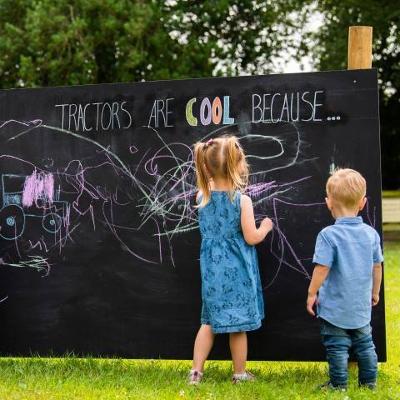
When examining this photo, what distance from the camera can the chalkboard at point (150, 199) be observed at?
525 centimetres

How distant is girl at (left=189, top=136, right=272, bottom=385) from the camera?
4.95 m

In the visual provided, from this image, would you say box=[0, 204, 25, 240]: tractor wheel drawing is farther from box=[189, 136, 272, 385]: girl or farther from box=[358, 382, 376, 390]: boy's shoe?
box=[358, 382, 376, 390]: boy's shoe

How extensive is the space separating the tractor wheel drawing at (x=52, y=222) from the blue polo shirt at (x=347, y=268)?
2039 mm

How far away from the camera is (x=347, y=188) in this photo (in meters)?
4.64

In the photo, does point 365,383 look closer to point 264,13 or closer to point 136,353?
point 136,353

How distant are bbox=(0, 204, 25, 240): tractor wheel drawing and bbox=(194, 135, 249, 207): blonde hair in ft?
5.05

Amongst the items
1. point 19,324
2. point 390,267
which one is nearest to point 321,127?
point 19,324

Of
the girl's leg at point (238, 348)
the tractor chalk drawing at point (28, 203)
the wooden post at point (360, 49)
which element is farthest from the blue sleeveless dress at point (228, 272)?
the tractor chalk drawing at point (28, 203)

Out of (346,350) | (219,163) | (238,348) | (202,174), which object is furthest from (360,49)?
(238,348)

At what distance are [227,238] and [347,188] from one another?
0.83 meters

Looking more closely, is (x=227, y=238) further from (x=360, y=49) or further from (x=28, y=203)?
(x=28, y=203)

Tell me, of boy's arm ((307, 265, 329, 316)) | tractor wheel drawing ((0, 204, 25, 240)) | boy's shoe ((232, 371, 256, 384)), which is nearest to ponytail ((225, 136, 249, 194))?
boy's arm ((307, 265, 329, 316))

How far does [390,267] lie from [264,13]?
1134cm

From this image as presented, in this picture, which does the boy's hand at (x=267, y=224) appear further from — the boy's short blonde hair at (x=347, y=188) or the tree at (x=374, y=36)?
→ the tree at (x=374, y=36)
